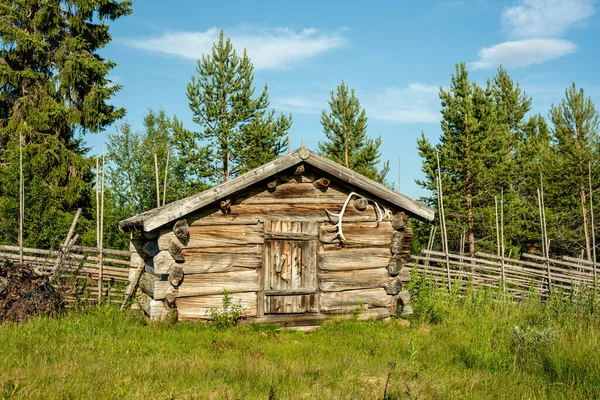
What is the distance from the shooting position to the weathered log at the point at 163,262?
9359 millimetres

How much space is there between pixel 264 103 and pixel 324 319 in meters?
17.7

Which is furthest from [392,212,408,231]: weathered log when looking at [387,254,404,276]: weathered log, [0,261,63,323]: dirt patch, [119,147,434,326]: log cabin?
[0,261,63,323]: dirt patch

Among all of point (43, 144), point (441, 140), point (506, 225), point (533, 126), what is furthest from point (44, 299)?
point (533, 126)

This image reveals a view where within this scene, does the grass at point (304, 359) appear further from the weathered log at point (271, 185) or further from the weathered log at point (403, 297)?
the weathered log at point (271, 185)

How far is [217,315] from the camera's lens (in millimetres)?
9492

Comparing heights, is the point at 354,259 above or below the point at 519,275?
above

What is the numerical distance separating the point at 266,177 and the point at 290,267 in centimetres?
180

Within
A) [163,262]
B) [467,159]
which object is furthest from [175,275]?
[467,159]

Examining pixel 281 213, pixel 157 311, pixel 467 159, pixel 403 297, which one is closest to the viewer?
pixel 157 311

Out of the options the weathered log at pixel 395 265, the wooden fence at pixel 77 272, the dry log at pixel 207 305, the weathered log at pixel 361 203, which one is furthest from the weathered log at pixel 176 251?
the weathered log at pixel 395 265

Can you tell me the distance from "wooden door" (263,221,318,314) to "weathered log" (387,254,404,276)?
163 cm

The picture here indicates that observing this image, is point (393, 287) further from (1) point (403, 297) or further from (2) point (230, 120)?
(2) point (230, 120)

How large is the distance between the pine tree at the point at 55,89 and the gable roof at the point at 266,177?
1317cm

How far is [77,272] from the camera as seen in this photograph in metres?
11.7
